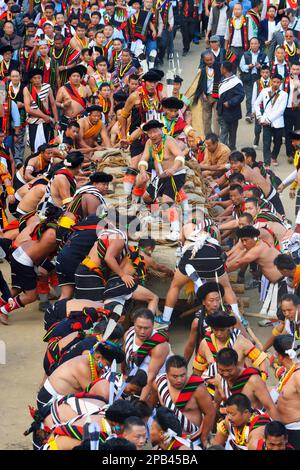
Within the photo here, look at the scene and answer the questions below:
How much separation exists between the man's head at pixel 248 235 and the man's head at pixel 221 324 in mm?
2060

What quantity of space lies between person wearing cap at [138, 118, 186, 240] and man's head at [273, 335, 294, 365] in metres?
3.35

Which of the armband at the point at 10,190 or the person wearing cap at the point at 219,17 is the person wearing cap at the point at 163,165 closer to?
the armband at the point at 10,190

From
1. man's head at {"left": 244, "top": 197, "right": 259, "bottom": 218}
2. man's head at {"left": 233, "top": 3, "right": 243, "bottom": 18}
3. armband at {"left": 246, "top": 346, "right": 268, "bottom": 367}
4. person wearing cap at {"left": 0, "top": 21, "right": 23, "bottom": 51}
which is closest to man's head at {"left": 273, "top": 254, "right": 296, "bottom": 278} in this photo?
man's head at {"left": 244, "top": 197, "right": 259, "bottom": 218}

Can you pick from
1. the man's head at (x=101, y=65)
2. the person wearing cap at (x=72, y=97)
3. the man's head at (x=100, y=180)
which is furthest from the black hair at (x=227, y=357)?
the man's head at (x=101, y=65)

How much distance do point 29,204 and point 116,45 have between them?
17.2 feet

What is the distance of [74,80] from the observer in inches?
591

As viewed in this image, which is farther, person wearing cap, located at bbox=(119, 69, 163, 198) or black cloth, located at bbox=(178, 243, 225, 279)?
person wearing cap, located at bbox=(119, 69, 163, 198)


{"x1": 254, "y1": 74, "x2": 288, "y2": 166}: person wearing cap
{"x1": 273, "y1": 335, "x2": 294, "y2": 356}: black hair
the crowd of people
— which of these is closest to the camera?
the crowd of people

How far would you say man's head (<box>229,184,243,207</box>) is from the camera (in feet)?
39.3

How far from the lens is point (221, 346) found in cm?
890

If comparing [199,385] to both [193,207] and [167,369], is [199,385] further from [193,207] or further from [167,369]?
[193,207]

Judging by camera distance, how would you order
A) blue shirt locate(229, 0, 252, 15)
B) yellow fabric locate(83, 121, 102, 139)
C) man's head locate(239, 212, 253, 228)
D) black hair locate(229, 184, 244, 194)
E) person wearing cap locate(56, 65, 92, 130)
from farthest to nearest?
blue shirt locate(229, 0, 252, 15) < person wearing cap locate(56, 65, 92, 130) < yellow fabric locate(83, 121, 102, 139) < black hair locate(229, 184, 244, 194) < man's head locate(239, 212, 253, 228)

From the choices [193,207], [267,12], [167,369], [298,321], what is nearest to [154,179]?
[193,207]

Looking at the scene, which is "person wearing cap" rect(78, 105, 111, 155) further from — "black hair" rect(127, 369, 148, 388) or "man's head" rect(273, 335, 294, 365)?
"man's head" rect(273, 335, 294, 365)
